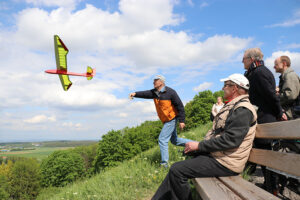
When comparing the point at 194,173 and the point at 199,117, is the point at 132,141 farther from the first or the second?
the point at 194,173

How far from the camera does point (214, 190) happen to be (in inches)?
88.4

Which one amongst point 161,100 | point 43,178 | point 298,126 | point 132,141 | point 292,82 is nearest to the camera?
point 298,126

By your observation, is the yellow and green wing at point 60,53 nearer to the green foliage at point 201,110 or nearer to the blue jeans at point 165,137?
the blue jeans at point 165,137

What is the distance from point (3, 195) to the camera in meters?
38.8

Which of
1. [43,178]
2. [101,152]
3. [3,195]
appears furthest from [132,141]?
[3,195]

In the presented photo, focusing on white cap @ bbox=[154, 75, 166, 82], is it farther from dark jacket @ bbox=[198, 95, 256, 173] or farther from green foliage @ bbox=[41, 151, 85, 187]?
green foliage @ bbox=[41, 151, 85, 187]

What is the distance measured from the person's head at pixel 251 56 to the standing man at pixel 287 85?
2.70ft

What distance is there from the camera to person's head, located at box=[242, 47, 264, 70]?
358cm

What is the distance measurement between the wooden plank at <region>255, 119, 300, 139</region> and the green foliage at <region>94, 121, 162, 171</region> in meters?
29.9

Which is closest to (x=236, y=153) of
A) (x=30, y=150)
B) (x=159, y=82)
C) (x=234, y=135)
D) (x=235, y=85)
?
(x=234, y=135)

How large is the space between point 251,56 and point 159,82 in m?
2.18

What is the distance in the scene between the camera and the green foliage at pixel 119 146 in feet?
109

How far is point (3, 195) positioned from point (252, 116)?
48.2 metres

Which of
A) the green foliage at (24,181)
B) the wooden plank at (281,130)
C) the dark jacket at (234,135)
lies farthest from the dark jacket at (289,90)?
the green foliage at (24,181)
